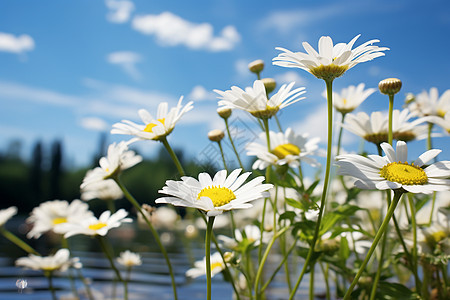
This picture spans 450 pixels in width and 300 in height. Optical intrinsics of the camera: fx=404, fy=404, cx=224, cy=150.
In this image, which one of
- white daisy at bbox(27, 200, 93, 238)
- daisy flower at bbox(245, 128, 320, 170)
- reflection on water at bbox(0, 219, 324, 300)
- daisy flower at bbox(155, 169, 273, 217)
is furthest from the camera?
reflection on water at bbox(0, 219, 324, 300)

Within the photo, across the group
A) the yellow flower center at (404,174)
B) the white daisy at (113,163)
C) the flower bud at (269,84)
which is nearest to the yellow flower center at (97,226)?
the white daisy at (113,163)

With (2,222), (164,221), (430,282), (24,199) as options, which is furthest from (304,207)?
(24,199)

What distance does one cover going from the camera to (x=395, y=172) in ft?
1.85

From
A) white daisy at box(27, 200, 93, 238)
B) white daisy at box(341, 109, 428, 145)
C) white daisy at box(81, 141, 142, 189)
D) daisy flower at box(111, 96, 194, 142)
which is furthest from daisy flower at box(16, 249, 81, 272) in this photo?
white daisy at box(341, 109, 428, 145)

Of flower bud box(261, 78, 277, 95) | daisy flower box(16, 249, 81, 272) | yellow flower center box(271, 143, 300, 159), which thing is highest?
flower bud box(261, 78, 277, 95)

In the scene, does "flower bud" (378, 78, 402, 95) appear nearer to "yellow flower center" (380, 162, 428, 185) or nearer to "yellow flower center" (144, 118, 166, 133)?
"yellow flower center" (380, 162, 428, 185)

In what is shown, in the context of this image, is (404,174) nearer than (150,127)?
Yes

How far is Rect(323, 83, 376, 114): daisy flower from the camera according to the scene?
41.1 inches

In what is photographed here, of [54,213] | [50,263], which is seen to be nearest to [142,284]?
[54,213]

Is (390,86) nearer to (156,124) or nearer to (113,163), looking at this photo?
(156,124)

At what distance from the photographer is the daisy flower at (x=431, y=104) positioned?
1065 millimetres

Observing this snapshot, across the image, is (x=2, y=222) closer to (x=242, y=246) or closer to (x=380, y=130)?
(x=242, y=246)

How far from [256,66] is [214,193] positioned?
51 cm

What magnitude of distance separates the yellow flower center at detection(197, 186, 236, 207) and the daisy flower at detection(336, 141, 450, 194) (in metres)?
0.16
